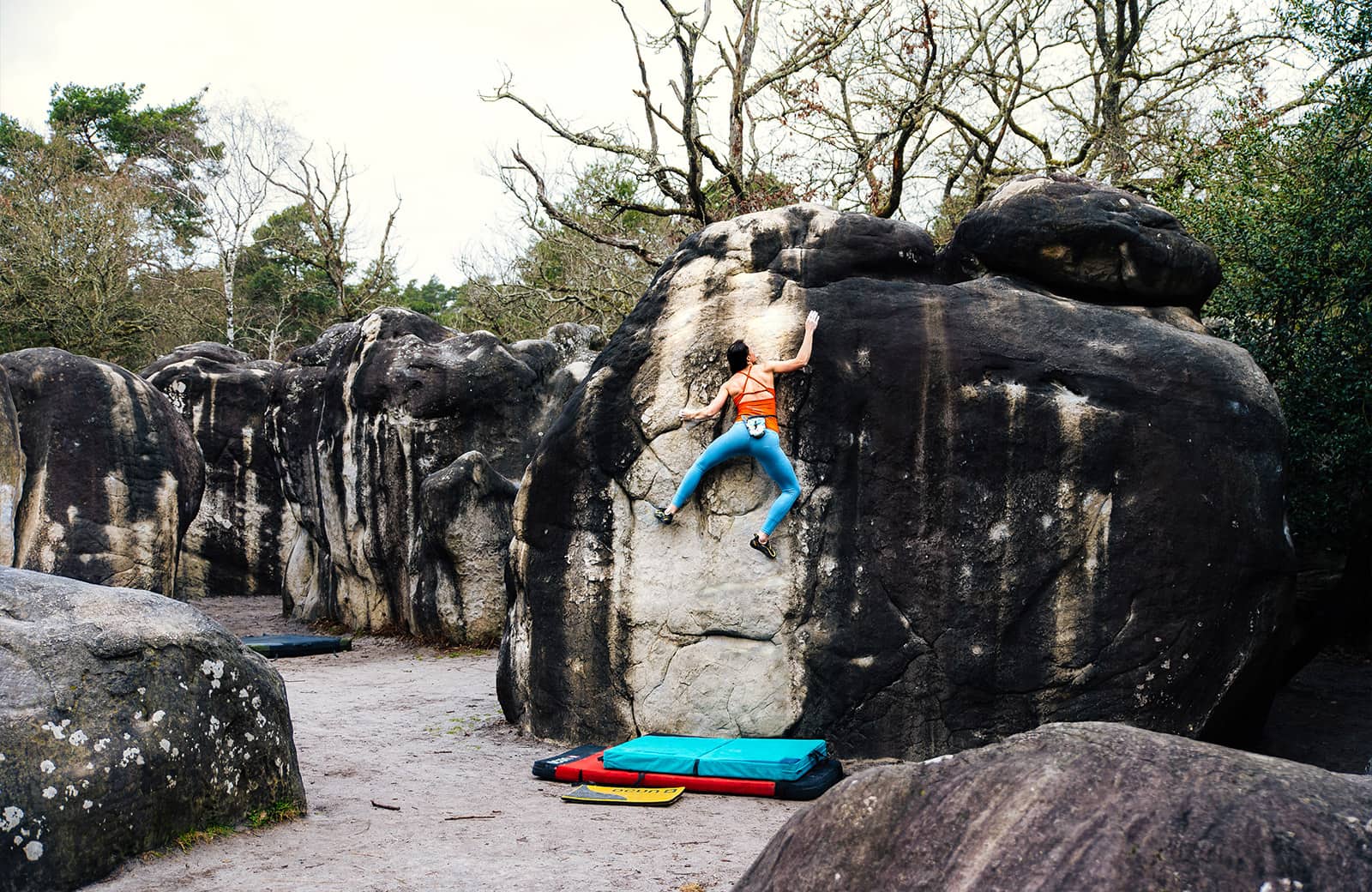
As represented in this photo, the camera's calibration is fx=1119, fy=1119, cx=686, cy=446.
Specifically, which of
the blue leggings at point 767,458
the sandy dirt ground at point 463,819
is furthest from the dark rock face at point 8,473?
the blue leggings at point 767,458

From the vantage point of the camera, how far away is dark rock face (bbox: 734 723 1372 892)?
2.46 metres

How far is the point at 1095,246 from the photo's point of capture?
26.1ft

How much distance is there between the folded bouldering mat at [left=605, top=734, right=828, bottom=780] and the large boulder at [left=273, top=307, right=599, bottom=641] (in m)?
6.43

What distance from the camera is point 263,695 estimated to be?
572 centimetres

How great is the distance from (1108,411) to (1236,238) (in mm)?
3766

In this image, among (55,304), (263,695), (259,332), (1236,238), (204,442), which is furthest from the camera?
(259,332)

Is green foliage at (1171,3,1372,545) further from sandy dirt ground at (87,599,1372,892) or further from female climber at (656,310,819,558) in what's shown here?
female climber at (656,310,819,558)

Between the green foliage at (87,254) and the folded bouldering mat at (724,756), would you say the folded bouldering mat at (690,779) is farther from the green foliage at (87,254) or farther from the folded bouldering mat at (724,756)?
the green foliage at (87,254)

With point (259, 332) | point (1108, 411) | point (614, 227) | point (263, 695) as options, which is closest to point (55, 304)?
point (259, 332)

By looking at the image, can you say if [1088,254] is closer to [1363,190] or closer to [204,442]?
[1363,190]

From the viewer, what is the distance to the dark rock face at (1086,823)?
2.46 meters

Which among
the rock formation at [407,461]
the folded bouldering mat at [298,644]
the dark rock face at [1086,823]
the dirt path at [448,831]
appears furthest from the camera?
the rock formation at [407,461]

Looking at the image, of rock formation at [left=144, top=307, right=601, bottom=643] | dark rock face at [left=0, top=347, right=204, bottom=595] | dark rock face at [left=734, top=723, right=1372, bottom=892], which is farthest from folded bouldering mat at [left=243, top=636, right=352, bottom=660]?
dark rock face at [left=734, top=723, right=1372, bottom=892]

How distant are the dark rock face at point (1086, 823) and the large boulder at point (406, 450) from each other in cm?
1060
